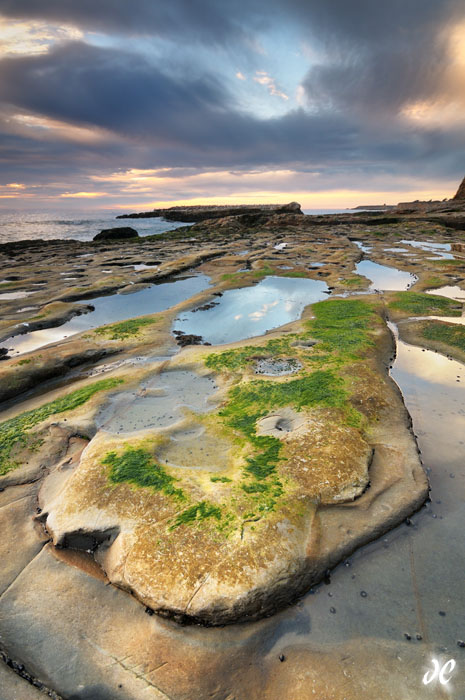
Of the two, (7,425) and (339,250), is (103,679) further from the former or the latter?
(339,250)

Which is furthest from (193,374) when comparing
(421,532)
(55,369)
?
(421,532)

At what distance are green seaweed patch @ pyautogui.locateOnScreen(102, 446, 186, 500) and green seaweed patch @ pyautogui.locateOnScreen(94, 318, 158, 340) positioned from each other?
9.15 m

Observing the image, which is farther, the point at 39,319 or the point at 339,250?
the point at 339,250

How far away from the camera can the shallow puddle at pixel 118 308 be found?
1697 cm

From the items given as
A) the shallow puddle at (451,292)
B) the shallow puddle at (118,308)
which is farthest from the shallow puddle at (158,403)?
the shallow puddle at (451,292)

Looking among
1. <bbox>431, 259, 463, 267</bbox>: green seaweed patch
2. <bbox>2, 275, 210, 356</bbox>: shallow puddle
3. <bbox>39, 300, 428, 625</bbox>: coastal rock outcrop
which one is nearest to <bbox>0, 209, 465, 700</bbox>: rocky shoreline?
<bbox>39, 300, 428, 625</bbox>: coastal rock outcrop

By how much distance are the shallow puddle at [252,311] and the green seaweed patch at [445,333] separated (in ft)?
20.6

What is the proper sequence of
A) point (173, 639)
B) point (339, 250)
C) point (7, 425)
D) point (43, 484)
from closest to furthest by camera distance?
point (173, 639) < point (43, 484) < point (7, 425) < point (339, 250)

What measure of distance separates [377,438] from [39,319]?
60.9 ft

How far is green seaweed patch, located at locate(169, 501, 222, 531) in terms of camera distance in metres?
5.76

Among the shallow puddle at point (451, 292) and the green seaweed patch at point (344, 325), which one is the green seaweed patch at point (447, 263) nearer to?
the shallow puddle at point (451, 292)

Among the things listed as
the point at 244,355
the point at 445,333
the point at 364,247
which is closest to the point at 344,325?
the point at 445,333

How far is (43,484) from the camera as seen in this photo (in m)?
7.30

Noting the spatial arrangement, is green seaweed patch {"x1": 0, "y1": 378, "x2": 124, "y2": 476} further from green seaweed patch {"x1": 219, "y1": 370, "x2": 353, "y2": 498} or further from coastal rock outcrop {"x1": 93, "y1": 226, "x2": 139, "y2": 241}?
coastal rock outcrop {"x1": 93, "y1": 226, "x2": 139, "y2": 241}
